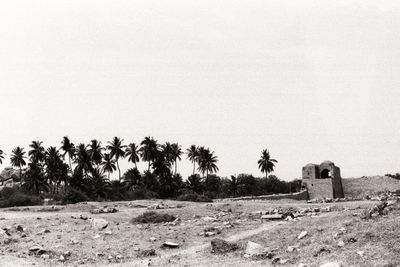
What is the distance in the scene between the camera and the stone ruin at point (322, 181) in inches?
1814

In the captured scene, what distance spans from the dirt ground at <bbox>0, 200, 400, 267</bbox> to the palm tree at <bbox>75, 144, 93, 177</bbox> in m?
39.7

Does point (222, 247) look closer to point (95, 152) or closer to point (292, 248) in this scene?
point (292, 248)

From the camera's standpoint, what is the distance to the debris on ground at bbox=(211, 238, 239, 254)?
13613 millimetres

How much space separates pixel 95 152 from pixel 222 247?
166ft

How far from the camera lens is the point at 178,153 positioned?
215ft

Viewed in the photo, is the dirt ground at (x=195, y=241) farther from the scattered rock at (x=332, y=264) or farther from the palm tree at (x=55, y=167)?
the palm tree at (x=55, y=167)

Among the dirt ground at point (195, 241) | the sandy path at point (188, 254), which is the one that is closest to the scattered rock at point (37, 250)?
the dirt ground at point (195, 241)

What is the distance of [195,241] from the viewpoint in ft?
50.8

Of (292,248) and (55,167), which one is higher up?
(55,167)

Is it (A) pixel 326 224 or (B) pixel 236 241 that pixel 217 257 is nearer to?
(B) pixel 236 241

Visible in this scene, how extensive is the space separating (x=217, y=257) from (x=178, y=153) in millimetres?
52513

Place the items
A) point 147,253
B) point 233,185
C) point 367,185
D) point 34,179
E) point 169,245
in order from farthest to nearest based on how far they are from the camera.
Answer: point 233,185
point 34,179
point 367,185
point 169,245
point 147,253

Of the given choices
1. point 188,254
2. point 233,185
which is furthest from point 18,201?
point 233,185

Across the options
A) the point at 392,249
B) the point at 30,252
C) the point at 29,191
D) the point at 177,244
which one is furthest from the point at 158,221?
the point at 29,191
